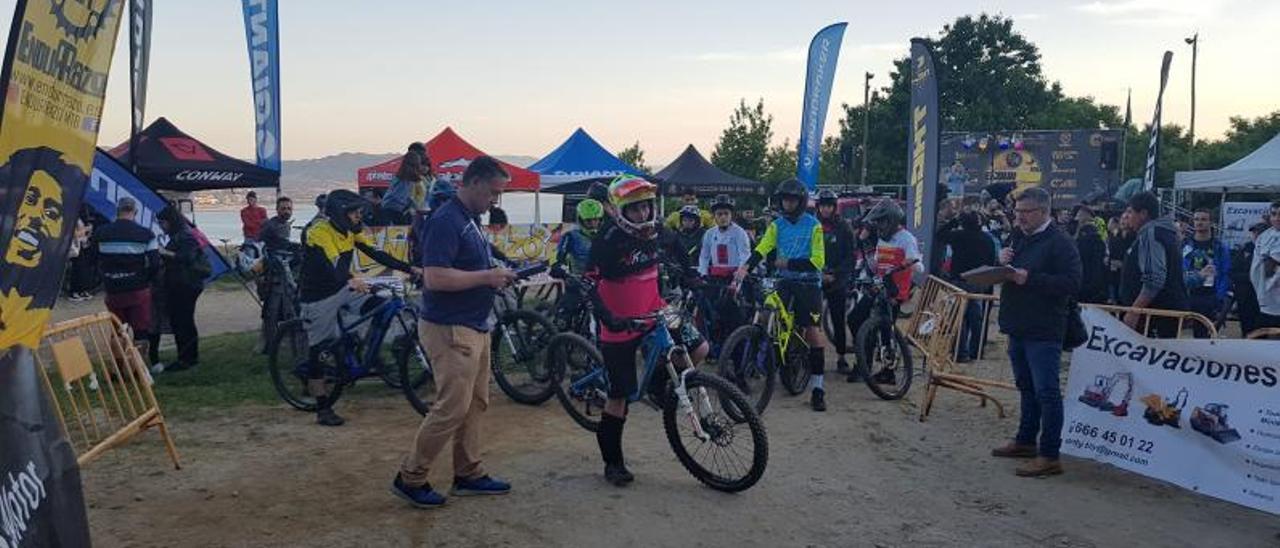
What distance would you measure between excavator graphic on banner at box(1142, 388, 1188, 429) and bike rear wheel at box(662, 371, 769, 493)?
2.65 meters

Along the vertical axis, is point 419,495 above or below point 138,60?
below

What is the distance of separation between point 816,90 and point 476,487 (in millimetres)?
12660

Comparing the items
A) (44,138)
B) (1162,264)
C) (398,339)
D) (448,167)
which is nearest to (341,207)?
(398,339)

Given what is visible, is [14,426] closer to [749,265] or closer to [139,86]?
[749,265]

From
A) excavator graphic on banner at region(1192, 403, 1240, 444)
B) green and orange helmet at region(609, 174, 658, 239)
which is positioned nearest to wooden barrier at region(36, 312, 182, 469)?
green and orange helmet at region(609, 174, 658, 239)

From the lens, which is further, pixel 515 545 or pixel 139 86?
pixel 139 86

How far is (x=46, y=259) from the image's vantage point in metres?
2.96

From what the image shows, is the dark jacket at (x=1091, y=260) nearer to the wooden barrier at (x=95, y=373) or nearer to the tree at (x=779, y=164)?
the wooden barrier at (x=95, y=373)

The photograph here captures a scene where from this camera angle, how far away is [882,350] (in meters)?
8.37

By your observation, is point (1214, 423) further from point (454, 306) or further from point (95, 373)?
point (95, 373)

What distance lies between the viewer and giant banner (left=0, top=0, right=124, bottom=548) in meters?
2.67

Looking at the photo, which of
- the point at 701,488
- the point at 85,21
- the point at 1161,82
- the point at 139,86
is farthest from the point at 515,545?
the point at 1161,82

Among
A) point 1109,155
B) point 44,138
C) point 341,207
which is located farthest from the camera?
point 1109,155

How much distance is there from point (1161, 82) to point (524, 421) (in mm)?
23514
